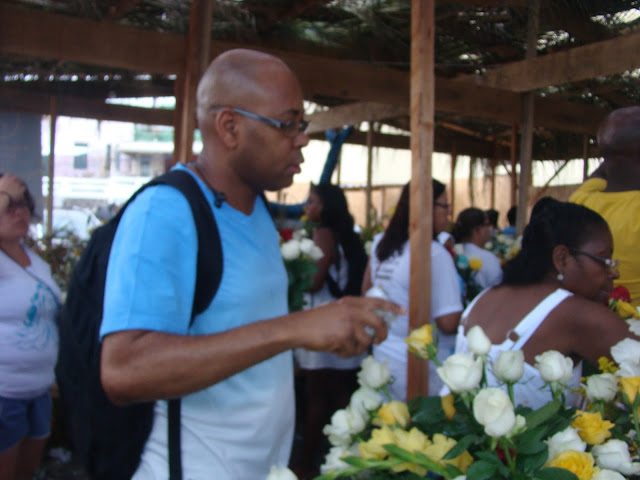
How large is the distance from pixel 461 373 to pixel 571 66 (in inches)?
151

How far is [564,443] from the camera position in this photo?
3.62ft

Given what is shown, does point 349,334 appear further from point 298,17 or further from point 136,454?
point 298,17

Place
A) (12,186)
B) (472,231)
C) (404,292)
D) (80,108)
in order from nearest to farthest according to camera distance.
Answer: (12,186)
(404,292)
(472,231)
(80,108)

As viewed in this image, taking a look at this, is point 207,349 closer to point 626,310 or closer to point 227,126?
point 227,126

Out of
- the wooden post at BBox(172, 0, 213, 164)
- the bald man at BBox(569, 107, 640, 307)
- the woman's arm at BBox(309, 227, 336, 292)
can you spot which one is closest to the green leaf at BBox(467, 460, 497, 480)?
the bald man at BBox(569, 107, 640, 307)

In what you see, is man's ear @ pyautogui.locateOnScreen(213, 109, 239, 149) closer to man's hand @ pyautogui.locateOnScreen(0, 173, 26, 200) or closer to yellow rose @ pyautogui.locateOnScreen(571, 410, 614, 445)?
yellow rose @ pyautogui.locateOnScreen(571, 410, 614, 445)

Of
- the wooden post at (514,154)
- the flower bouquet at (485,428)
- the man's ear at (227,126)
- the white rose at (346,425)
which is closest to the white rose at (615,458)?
the flower bouquet at (485,428)

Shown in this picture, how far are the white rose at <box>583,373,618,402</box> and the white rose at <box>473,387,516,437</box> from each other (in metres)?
0.39

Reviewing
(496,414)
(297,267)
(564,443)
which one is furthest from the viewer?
(297,267)

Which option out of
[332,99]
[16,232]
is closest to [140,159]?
[332,99]

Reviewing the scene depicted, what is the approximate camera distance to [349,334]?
1121mm

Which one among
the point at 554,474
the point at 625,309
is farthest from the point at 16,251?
the point at 554,474

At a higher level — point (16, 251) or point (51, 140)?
point (51, 140)

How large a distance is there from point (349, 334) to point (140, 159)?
3456 centimetres
